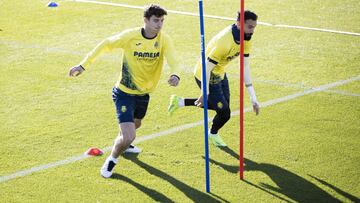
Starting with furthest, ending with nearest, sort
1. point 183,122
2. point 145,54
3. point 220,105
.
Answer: point 183,122, point 220,105, point 145,54

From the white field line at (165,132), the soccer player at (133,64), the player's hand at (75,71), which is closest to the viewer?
the player's hand at (75,71)

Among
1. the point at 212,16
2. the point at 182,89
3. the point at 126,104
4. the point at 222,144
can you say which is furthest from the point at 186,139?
the point at 212,16

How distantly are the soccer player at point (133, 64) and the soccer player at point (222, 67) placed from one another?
2.61 feet

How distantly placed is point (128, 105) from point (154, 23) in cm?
122

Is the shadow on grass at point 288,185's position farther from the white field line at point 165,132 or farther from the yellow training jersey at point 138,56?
the yellow training jersey at point 138,56

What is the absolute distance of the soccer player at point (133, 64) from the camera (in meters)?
8.25

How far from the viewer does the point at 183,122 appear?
10.7m

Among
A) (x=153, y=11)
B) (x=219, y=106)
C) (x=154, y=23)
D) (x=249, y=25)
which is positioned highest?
(x=153, y=11)

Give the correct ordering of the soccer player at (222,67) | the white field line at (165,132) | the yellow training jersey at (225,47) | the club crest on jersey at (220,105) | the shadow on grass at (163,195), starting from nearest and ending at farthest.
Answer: the shadow on grass at (163,195), the white field line at (165,132), the soccer player at (222,67), the yellow training jersey at (225,47), the club crest on jersey at (220,105)

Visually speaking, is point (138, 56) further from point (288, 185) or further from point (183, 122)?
point (288, 185)

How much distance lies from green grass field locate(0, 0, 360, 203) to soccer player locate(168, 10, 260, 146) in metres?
0.51

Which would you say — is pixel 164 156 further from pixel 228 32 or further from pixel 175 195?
pixel 228 32

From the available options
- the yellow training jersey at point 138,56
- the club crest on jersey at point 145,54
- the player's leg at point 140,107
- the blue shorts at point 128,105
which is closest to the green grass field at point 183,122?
the player's leg at point 140,107

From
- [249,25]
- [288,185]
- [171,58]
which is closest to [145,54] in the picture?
[171,58]
